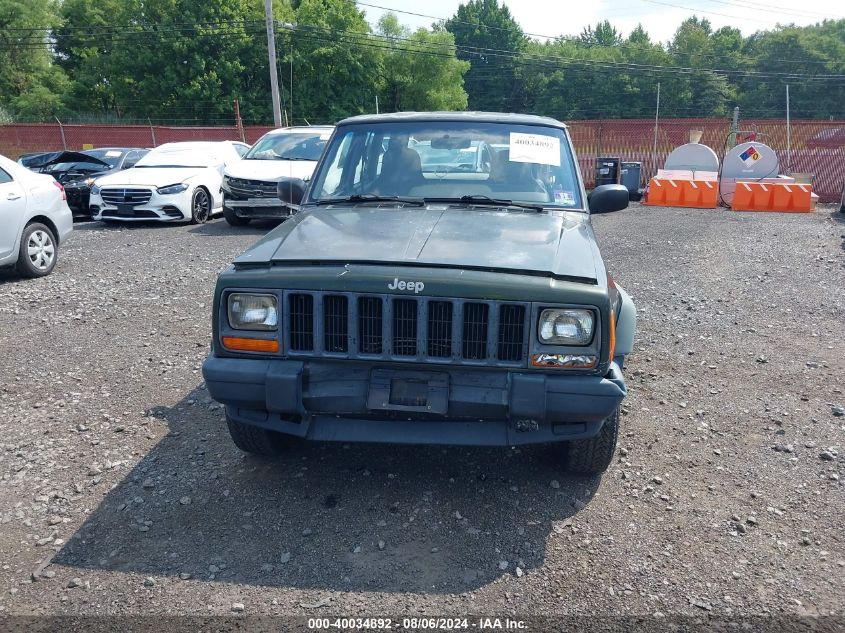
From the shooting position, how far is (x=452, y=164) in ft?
15.7

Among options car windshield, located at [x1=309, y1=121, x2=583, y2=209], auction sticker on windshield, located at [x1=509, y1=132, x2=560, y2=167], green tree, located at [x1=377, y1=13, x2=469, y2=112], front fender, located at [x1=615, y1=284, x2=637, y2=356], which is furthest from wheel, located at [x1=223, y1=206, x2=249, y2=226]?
green tree, located at [x1=377, y1=13, x2=469, y2=112]

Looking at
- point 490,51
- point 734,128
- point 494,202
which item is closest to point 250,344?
point 494,202

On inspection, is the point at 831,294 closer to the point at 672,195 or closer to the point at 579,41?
the point at 672,195

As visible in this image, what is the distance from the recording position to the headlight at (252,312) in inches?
137

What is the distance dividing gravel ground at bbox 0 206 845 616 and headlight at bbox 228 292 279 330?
0.96 meters

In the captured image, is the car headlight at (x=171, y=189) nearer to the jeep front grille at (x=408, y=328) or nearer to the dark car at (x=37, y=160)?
the dark car at (x=37, y=160)

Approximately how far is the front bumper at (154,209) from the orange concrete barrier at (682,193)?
1045 cm

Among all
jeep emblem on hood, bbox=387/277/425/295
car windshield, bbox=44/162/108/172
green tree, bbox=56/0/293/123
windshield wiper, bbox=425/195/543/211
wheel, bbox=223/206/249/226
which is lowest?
wheel, bbox=223/206/249/226

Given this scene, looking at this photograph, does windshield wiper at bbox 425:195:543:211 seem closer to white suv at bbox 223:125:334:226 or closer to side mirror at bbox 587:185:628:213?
side mirror at bbox 587:185:628:213

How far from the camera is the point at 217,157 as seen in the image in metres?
14.4

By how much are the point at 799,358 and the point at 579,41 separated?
10782 centimetres

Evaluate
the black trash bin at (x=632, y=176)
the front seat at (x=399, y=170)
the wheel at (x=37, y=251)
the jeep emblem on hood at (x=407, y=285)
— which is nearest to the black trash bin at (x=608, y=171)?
the black trash bin at (x=632, y=176)

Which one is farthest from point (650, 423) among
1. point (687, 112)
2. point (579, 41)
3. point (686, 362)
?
point (579, 41)

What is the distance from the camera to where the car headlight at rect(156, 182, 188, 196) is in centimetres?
1282
